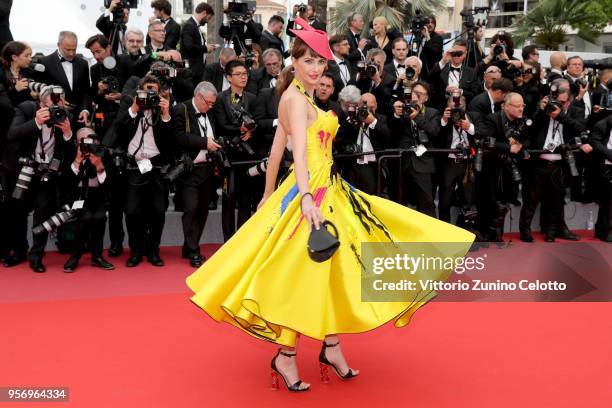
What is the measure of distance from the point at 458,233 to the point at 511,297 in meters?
2.61

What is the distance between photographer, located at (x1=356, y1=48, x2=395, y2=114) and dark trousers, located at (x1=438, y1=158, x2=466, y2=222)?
85 centimetres

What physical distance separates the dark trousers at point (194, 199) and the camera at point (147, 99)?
80 centimetres

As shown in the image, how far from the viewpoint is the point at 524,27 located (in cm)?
3083

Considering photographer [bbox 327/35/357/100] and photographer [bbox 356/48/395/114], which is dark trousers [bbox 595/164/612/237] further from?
photographer [bbox 327/35/357/100]

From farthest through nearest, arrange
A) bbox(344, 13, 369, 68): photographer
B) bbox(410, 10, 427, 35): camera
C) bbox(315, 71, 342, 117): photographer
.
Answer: bbox(410, 10, 427, 35): camera < bbox(344, 13, 369, 68): photographer < bbox(315, 71, 342, 117): photographer

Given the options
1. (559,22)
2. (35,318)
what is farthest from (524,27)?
(35,318)

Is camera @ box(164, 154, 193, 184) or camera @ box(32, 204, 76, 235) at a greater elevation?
camera @ box(164, 154, 193, 184)

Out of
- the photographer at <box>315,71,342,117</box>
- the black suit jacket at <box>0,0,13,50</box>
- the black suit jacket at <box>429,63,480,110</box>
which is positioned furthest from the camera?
the black suit jacket at <box>429,63,480,110</box>

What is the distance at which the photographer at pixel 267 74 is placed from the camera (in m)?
9.13

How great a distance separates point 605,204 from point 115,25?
5.66 metres

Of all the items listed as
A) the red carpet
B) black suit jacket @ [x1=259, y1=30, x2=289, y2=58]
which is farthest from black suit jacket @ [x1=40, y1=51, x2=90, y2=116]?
black suit jacket @ [x1=259, y1=30, x2=289, y2=58]

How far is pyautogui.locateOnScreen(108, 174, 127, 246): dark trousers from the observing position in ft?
25.8

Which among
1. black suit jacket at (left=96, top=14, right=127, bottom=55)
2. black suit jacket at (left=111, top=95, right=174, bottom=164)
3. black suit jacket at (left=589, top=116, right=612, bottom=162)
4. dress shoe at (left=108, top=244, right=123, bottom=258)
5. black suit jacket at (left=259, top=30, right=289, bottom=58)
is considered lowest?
dress shoe at (left=108, top=244, right=123, bottom=258)

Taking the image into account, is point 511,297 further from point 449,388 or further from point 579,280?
point 449,388
